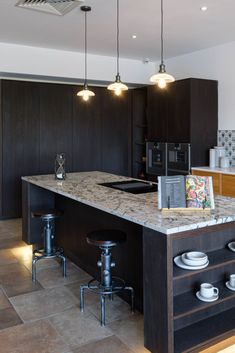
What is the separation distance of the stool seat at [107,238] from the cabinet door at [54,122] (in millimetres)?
3798

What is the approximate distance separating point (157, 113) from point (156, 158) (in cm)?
81

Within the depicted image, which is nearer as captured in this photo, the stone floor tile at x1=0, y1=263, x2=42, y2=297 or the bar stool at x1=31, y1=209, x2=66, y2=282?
the stone floor tile at x1=0, y1=263, x2=42, y2=297

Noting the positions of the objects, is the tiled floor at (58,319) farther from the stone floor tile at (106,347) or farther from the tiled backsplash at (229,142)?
the tiled backsplash at (229,142)

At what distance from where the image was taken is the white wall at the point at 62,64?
5742mm

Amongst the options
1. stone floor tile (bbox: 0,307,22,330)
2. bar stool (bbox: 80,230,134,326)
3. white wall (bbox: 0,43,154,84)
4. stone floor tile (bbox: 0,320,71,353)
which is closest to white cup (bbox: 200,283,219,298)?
bar stool (bbox: 80,230,134,326)

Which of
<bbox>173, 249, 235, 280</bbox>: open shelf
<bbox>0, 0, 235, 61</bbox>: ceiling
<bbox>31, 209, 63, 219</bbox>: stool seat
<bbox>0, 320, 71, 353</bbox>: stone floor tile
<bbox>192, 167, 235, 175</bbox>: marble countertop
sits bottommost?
<bbox>0, 320, 71, 353</bbox>: stone floor tile

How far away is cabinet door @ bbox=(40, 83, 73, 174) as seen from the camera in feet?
21.2

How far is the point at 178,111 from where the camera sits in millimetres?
5859

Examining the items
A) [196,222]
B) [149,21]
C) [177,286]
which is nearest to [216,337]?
[177,286]

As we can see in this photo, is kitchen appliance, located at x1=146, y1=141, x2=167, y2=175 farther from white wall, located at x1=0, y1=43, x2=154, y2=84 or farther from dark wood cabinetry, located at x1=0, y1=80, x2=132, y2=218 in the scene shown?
white wall, located at x1=0, y1=43, x2=154, y2=84

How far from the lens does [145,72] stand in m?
7.12

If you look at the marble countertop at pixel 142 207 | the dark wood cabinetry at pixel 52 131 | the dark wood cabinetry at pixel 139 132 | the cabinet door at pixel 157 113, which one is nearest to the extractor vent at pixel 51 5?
the marble countertop at pixel 142 207

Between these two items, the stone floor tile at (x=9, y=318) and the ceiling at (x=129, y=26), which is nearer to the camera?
the stone floor tile at (x=9, y=318)

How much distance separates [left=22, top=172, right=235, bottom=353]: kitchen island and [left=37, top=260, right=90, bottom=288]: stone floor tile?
178 millimetres
